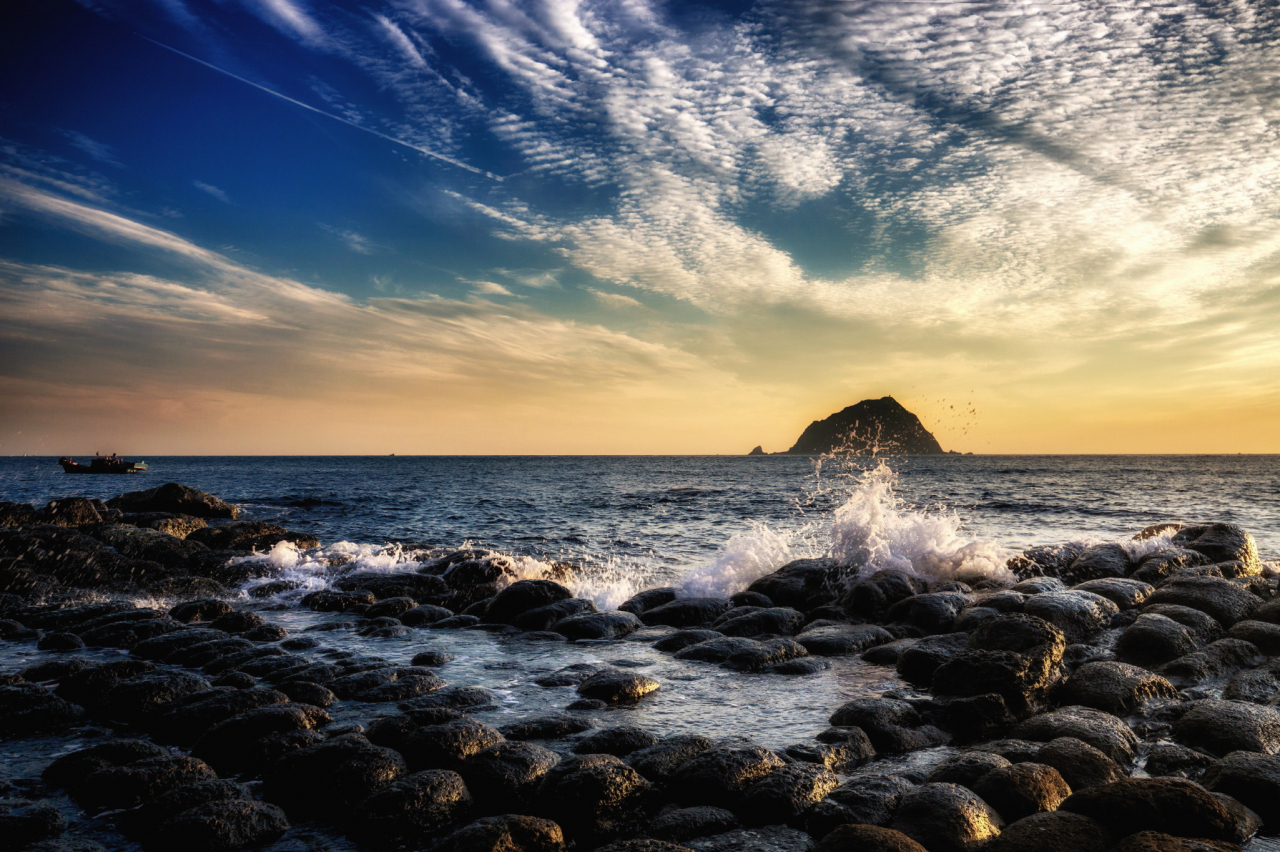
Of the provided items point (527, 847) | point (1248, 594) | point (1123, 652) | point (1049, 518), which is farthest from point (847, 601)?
point (1049, 518)

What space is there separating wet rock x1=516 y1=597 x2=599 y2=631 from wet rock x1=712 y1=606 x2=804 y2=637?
2481 millimetres

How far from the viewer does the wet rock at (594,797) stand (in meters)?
4.65

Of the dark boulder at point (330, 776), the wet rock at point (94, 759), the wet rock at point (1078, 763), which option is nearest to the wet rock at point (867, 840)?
the wet rock at point (1078, 763)

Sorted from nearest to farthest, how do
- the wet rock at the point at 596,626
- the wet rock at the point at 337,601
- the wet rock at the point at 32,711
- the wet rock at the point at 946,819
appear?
the wet rock at the point at 946,819 < the wet rock at the point at 32,711 < the wet rock at the point at 596,626 < the wet rock at the point at 337,601

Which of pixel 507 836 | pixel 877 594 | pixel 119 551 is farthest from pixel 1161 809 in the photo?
pixel 119 551

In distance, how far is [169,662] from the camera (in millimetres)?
8664

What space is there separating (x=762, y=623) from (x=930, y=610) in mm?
2674

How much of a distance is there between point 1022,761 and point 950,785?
911 mm

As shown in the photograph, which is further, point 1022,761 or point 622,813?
point 1022,761

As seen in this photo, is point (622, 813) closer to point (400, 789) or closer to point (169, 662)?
point (400, 789)

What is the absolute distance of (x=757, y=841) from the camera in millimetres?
4516

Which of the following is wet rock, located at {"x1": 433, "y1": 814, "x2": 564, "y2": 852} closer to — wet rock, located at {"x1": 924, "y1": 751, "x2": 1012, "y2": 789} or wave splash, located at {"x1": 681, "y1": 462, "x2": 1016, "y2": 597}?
wet rock, located at {"x1": 924, "y1": 751, "x2": 1012, "y2": 789}

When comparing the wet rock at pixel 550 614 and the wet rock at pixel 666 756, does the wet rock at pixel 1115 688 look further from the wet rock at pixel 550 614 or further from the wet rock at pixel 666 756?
the wet rock at pixel 550 614

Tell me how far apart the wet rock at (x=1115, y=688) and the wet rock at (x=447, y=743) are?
603cm
